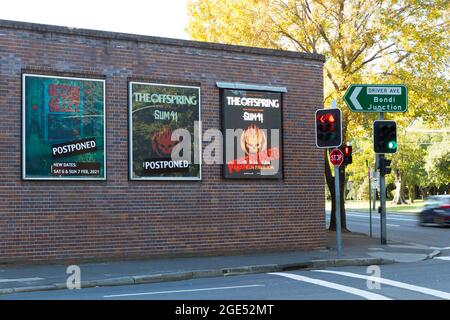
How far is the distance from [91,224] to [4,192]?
215cm

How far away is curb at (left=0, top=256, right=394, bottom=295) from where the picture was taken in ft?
37.5

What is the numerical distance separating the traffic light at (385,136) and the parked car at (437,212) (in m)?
10.9

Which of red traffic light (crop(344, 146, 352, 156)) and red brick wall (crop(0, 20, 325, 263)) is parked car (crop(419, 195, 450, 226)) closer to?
red traffic light (crop(344, 146, 352, 156))

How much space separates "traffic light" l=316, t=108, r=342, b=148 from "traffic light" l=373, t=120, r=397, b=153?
155 inches

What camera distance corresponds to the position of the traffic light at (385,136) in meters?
19.2

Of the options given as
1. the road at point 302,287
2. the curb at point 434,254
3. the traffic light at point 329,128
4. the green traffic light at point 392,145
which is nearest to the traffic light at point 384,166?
the green traffic light at point 392,145

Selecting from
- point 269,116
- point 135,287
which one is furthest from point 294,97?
point 135,287

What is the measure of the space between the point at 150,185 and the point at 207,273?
3.38 metres

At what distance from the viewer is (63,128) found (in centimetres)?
1474

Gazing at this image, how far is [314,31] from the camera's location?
76.9ft

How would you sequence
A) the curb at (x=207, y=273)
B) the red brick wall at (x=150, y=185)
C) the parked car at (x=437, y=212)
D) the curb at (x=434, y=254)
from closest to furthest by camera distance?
the curb at (x=207, y=273), the red brick wall at (x=150, y=185), the curb at (x=434, y=254), the parked car at (x=437, y=212)

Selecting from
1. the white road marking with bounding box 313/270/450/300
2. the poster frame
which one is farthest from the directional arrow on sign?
the white road marking with bounding box 313/270/450/300

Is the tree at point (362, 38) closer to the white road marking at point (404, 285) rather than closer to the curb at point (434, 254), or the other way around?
the curb at point (434, 254)

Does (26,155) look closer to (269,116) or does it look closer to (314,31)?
(269,116)
